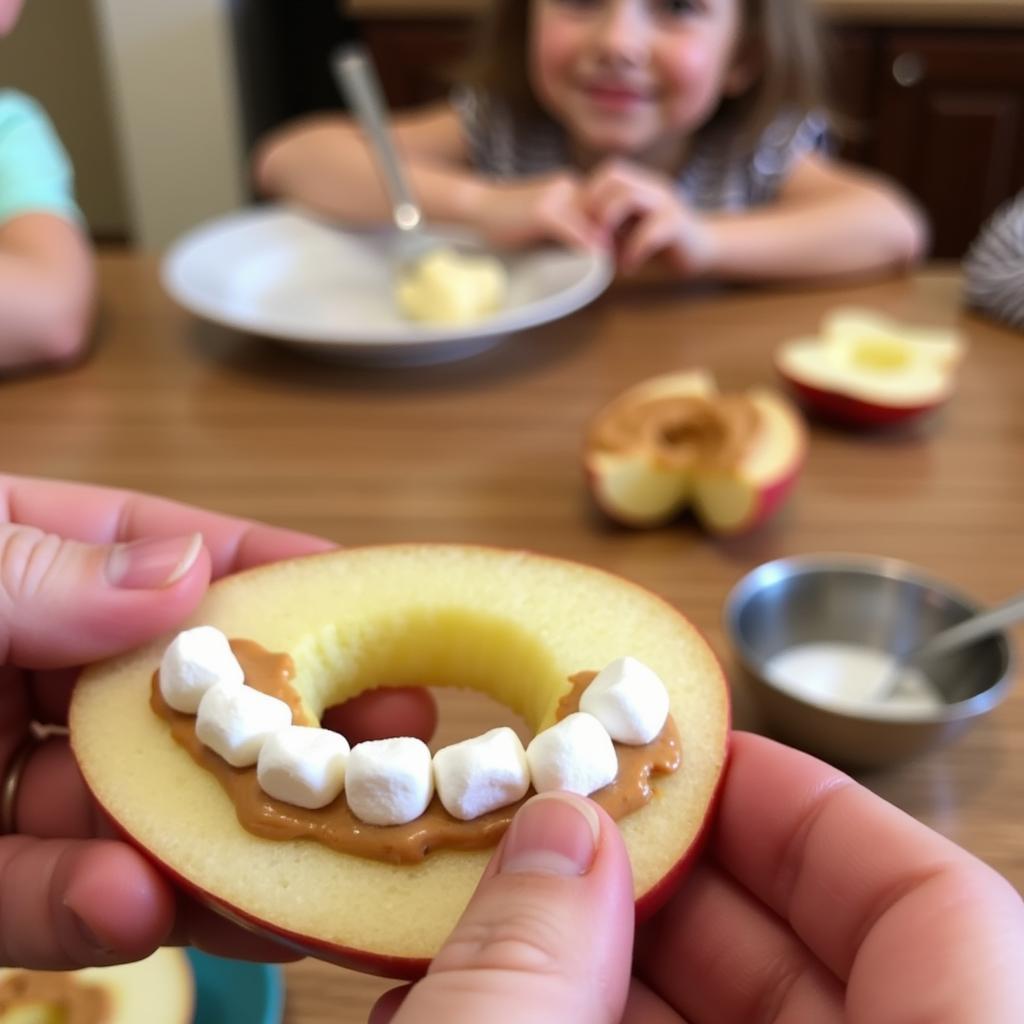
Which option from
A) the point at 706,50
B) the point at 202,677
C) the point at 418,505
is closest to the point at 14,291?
the point at 418,505

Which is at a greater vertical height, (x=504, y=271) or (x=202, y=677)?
(x=202, y=677)

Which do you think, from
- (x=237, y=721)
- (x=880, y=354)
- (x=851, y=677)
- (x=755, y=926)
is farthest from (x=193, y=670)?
(x=880, y=354)

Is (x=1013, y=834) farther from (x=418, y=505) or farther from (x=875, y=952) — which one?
(x=418, y=505)

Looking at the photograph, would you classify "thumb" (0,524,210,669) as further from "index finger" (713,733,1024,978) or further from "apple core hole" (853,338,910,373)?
"apple core hole" (853,338,910,373)

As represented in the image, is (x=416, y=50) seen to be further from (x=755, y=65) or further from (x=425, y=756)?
(x=425, y=756)

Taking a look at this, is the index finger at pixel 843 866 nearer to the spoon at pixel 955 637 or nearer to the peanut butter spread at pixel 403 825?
the peanut butter spread at pixel 403 825

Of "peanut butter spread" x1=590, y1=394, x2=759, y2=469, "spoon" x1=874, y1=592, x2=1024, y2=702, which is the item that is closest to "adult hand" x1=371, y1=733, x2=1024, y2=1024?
"spoon" x1=874, y1=592, x2=1024, y2=702
